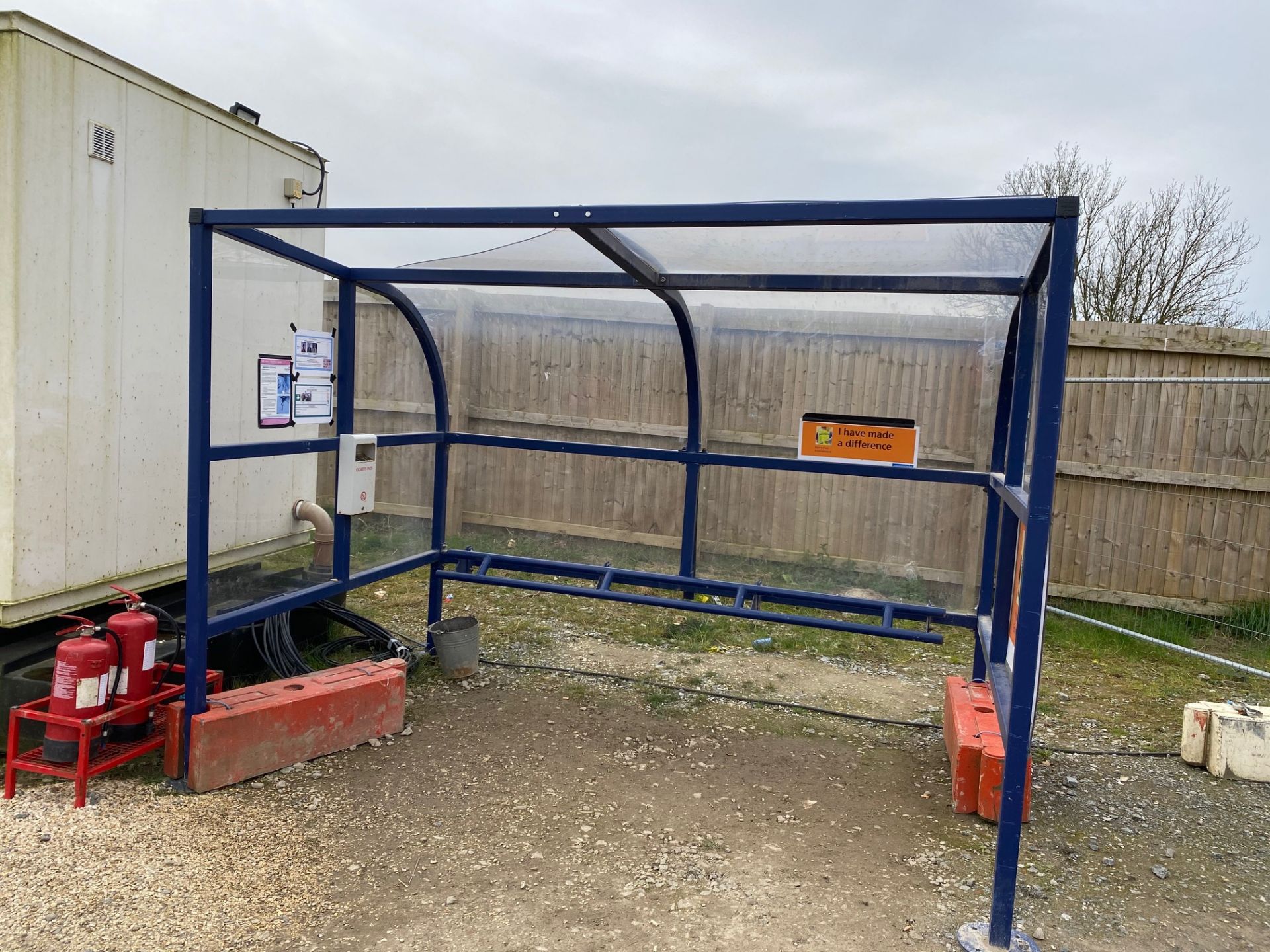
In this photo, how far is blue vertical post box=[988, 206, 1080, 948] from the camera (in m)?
2.71

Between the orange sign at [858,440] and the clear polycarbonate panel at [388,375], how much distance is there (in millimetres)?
2303

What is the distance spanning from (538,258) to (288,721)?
7.89 feet

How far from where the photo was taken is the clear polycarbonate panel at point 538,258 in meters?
4.14

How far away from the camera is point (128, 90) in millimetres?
4020

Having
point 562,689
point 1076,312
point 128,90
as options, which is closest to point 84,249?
point 128,90

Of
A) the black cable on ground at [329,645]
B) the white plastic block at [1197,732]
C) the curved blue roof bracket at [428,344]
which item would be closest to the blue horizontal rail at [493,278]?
the curved blue roof bracket at [428,344]

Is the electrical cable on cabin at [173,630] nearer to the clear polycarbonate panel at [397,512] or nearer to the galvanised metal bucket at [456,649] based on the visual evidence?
the clear polycarbonate panel at [397,512]

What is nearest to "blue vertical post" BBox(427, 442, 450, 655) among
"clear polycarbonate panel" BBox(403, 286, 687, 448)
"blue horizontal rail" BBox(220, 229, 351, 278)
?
"clear polycarbonate panel" BBox(403, 286, 687, 448)

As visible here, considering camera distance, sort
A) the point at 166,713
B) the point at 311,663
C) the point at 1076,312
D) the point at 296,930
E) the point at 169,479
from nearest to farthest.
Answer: the point at 296,930 → the point at 166,713 → the point at 169,479 → the point at 311,663 → the point at 1076,312

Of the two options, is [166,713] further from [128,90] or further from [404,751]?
[128,90]

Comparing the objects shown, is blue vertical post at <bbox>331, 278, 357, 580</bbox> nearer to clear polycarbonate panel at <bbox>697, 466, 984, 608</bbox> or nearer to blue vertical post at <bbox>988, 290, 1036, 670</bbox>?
clear polycarbonate panel at <bbox>697, 466, 984, 608</bbox>

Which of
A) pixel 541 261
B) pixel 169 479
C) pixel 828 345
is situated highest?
pixel 541 261

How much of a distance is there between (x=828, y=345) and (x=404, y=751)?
297cm

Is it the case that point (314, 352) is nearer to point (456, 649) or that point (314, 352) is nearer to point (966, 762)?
point (456, 649)
